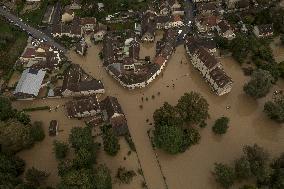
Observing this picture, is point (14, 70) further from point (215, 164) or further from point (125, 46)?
point (215, 164)

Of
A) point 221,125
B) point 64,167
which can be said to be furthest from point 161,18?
point 64,167

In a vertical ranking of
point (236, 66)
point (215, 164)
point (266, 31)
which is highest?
point (266, 31)

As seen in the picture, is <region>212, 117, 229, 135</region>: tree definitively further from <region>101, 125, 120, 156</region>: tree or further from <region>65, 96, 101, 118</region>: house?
<region>65, 96, 101, 118</region>: house

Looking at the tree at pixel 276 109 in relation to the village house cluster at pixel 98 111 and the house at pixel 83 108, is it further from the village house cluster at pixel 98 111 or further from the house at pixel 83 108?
the house at pixel 83 108

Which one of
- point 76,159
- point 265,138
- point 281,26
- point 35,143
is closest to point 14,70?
point 35,143

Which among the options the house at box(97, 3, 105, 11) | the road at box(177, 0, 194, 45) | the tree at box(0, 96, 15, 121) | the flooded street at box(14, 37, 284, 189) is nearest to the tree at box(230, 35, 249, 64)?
the flooded street at box(14, 37, 284, 189)

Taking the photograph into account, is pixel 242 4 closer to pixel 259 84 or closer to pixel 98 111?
pixel 259 84
